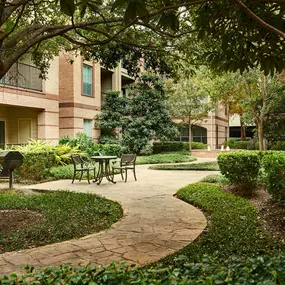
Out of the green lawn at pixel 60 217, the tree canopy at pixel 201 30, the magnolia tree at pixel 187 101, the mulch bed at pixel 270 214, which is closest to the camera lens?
the tree canopy at pixel 201 30

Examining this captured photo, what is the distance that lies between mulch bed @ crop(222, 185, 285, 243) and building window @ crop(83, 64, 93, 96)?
14234mm

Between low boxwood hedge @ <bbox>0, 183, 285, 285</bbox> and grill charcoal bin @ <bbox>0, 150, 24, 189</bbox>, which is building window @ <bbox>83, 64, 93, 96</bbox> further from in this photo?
low boxwood hedge @ <bbox>0, 183, 285, 285</bbox>

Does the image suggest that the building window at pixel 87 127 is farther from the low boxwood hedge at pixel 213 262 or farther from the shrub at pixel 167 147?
the low boxwood hedge at pixel 213 262

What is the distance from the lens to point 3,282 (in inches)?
84.5

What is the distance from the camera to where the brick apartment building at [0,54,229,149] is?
1684 cm

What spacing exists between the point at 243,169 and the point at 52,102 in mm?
13096

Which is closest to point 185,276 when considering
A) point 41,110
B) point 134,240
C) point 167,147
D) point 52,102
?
point 134,240

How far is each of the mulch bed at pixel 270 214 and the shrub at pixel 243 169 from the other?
33 centimetres

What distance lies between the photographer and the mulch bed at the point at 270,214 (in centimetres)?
550

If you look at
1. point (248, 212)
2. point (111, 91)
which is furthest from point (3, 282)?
point (111, 91)

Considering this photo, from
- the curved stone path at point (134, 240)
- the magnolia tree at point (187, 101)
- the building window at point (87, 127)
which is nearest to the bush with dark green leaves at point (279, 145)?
the magnolia tree at point (187, 101)

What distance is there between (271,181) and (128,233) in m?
3.24

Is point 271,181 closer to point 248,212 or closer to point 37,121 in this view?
point 248,212

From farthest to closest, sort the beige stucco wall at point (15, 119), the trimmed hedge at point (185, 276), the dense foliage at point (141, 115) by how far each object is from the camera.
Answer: the dense foliage at point (141, 115)
the beige stucco wall at point (15, 119)
the trimmed hedge at point (185, 276)
